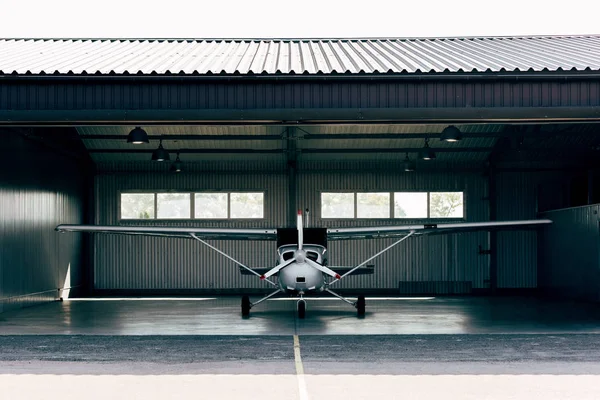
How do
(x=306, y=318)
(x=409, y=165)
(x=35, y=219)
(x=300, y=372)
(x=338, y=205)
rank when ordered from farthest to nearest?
1. (x=338, y=205)
2. (x=409, y=165)
3. (x=35, y=219)
4. (x=306, y=318)
5. (x=300, y=372)

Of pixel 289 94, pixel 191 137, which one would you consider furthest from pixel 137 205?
pixel 289 94

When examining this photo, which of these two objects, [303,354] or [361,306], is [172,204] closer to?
[361,306]

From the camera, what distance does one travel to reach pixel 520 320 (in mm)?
15422

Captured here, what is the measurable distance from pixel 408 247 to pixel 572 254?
4.66 m

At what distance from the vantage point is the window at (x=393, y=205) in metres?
23.1

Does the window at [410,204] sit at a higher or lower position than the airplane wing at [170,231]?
higher

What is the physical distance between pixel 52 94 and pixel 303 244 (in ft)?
20.5

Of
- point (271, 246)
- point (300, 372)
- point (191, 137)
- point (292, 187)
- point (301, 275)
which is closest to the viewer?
point (300, 372)

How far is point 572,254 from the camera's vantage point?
20.5 metres

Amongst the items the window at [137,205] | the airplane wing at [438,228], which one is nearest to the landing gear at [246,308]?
the airplane wing at [438,228]

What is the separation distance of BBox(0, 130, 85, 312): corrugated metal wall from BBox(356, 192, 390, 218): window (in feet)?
26.6

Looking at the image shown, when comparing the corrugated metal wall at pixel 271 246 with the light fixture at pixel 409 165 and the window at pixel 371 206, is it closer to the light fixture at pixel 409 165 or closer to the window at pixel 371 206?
the window at pixel 371 206

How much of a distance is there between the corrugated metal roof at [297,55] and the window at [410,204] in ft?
16.3

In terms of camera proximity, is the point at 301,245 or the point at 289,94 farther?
the point at 301,245
